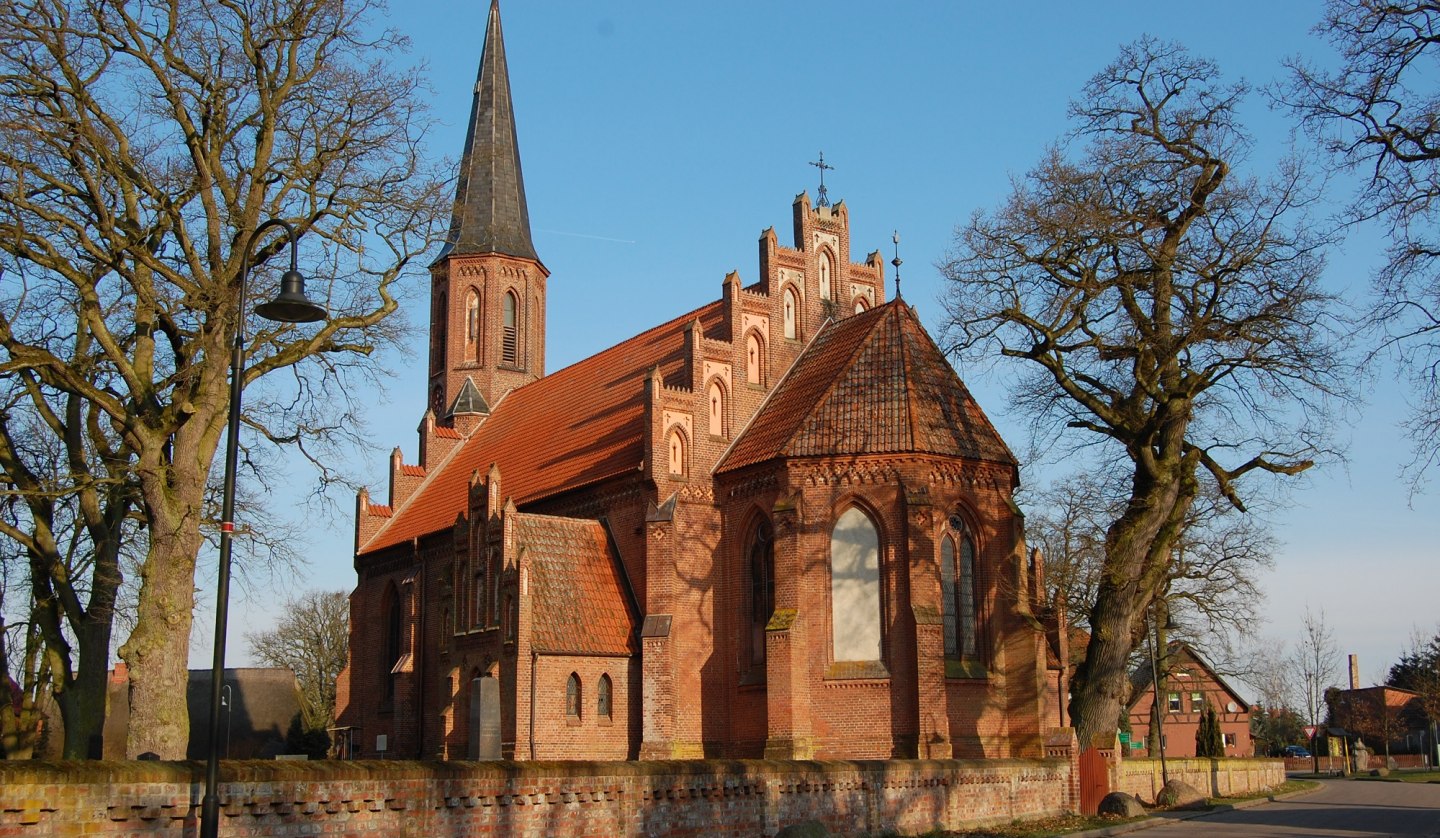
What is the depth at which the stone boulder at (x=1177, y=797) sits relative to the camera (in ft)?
97.5

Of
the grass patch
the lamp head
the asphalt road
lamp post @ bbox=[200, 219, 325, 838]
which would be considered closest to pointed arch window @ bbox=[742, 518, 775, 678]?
the asphalt road

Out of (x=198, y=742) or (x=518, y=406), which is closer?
(x=518, y=406)

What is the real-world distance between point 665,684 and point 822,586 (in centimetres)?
421

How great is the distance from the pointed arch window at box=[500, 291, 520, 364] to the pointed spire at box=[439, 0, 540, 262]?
1.67m

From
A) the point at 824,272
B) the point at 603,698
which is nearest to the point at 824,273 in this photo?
the point at 824,272

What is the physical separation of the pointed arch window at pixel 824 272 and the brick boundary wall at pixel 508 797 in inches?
564

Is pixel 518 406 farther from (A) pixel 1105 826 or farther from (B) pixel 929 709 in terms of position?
(A) pixel 1105 826

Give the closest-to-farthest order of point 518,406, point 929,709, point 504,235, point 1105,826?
point 1105,826
point 929,709
point 518,406
point 504,235

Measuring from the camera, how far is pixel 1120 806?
24906 mm

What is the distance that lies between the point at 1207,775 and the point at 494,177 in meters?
30.1

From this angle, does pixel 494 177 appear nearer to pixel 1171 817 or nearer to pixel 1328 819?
pixel 1171 817

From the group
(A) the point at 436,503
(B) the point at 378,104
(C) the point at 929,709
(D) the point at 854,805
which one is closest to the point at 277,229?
(B) the point at 378,104

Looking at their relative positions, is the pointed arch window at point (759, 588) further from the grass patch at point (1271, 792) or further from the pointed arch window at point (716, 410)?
the grass patch at point (1271, 792)

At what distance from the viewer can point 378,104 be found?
20906 mm
